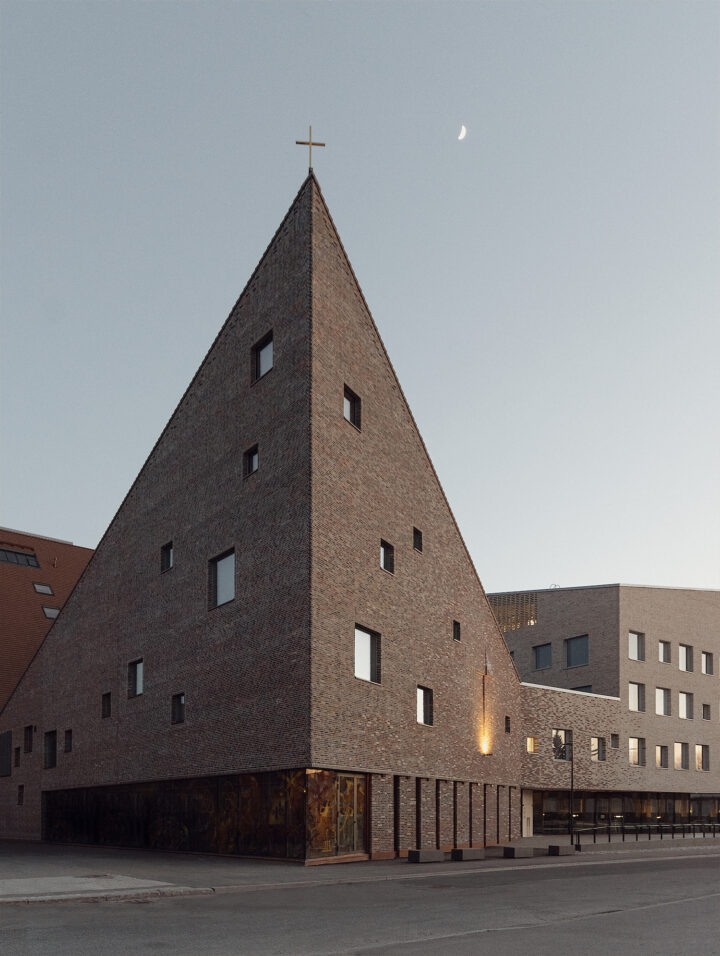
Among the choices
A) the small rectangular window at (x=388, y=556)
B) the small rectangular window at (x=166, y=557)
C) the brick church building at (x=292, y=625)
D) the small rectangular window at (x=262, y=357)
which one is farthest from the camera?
the small rectangular window at (x=166, y=557)

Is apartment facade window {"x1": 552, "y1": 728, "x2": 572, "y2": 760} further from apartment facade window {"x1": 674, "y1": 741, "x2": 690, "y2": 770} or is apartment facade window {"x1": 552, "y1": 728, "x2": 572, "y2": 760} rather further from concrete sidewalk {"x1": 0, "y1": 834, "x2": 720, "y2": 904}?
concrete sidewalk {"x1": 0, "y1": 834, "x2": 720, "y2": 904}

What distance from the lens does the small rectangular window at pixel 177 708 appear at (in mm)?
30453

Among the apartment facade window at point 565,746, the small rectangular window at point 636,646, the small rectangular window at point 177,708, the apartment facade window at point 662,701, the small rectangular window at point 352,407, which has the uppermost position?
the small rectangular window at point 352,407

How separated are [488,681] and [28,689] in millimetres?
22926

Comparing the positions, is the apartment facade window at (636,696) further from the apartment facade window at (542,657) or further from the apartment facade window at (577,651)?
the apartment facade window at (542,657)

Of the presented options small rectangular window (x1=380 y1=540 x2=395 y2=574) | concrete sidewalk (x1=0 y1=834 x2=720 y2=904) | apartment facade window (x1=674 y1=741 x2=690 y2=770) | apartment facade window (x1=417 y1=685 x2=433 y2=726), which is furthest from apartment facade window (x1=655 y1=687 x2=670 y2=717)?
small rectangular window (x1=380 y1=540 x2=395 y2=574)

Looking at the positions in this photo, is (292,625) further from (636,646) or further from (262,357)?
(636,646)

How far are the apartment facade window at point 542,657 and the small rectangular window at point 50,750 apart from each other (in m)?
30.8

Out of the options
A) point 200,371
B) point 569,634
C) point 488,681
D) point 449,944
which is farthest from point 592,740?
point 449,944

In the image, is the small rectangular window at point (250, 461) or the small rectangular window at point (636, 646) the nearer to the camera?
the small rectangular window at point (250, 461)

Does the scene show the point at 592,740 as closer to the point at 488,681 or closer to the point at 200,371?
the point at 488,681

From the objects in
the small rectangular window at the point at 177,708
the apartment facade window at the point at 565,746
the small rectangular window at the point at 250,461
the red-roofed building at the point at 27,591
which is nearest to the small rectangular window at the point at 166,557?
the small rectangular window at the point at 177,708

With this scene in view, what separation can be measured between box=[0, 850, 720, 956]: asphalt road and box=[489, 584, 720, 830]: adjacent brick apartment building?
107 ft

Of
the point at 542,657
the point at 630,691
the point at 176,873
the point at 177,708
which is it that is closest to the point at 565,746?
the point at 630,691
